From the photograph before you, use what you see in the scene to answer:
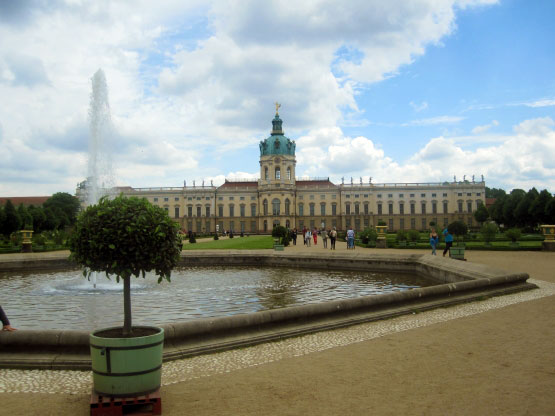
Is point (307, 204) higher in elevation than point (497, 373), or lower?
higher

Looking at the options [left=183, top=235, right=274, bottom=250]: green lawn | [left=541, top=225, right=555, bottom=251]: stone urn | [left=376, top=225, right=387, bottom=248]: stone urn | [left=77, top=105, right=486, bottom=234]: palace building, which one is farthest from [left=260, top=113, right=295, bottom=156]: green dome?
[left=541, top=225, right=555, bottom=251]: stone urn

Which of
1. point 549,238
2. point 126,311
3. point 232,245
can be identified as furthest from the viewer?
point 232,245

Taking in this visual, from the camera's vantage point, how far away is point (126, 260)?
4.59 meters

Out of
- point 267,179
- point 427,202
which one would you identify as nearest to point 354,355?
point 267,179

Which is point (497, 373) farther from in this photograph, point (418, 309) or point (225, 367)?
point (418, 309)

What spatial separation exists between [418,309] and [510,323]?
1594 mm

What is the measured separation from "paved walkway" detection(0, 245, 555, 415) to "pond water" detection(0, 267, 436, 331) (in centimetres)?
343

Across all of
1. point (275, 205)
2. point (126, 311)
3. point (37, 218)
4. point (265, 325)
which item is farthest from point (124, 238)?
point (275, 205)

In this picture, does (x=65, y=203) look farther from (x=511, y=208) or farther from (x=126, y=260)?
(x=126, y=260)

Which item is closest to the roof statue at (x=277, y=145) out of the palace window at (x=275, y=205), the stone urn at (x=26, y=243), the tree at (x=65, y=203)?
the palace window at (x=275, y=205)

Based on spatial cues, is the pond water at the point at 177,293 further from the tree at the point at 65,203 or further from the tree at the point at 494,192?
the tree at the point at 494,192

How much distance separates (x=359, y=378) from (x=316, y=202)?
8227 centimetres

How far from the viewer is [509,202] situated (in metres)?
63.1

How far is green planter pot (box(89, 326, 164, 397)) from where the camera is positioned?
161 inches
